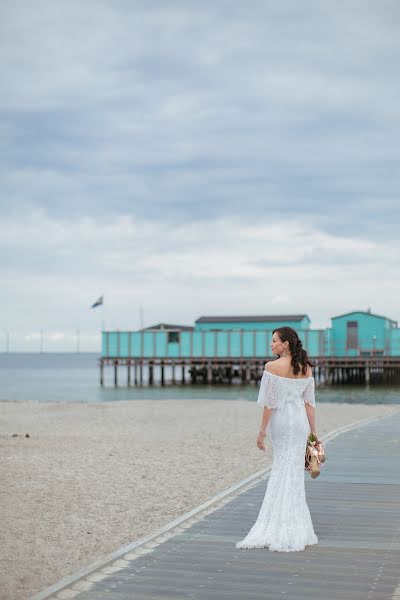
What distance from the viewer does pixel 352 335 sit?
5938 centimetres

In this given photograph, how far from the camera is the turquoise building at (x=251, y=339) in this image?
2313 inches

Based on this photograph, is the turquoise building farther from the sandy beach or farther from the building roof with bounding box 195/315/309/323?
the sandy beach

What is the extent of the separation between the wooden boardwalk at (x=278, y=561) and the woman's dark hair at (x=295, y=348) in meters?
1.61

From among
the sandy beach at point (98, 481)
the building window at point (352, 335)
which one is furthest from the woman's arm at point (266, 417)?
the building window at point (352, 335)

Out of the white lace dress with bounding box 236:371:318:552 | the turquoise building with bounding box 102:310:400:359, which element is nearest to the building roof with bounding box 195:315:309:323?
the turquoise building with bounding box 102:310:400:359

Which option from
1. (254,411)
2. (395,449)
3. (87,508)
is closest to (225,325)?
(254,411)

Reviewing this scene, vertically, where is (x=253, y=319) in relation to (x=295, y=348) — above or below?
above

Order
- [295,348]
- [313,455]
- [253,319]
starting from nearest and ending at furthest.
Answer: [295,348], [313,455], [253,319]

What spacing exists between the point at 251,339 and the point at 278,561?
173ft

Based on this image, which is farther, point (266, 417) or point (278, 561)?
point (266, 417)

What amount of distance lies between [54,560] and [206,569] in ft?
5.47

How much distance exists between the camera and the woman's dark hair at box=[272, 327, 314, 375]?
22.7 feet

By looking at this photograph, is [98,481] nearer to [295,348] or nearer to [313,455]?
[313,455]

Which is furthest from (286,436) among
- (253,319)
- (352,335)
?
(253,319)
